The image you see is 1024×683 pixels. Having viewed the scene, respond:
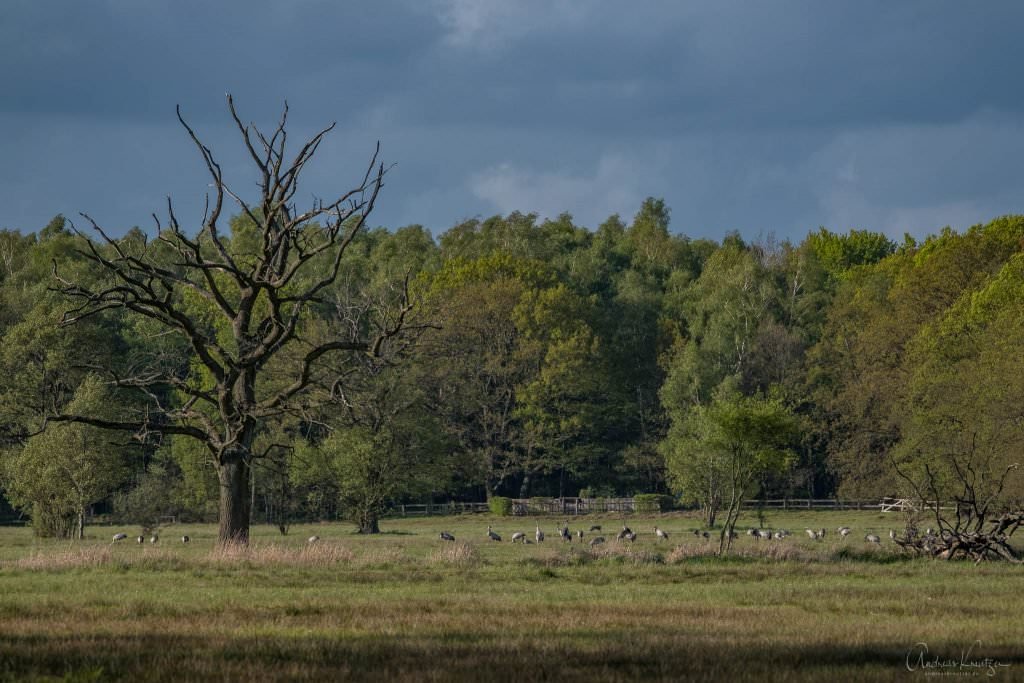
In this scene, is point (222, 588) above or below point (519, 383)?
below

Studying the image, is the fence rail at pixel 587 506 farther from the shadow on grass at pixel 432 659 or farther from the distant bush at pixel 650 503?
the shadow on grass at pixel 432 659

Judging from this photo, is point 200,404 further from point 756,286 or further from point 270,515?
point 756,286

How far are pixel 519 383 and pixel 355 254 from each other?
A: 38508 mm

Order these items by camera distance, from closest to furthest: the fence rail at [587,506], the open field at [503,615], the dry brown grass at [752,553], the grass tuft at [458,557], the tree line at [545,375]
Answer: the open field at [503,615]
the grass tuft at [458,557]
the dry brown grass at [752,553]
the tree line at [545,375]
the fence rail at [587,506]

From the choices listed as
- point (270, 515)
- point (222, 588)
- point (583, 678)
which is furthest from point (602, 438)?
point (583, 678)

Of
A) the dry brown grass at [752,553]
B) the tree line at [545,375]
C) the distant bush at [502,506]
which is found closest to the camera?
the dry brown grass at [752,553]

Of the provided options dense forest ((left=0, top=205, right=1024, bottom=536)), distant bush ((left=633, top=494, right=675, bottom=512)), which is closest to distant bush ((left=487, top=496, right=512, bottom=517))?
dense forest ((left=0, top=205, right=1024, bottom=536))

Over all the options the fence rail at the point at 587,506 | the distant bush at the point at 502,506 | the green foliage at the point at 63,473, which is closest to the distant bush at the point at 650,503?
the fence rail at the point at 587,506

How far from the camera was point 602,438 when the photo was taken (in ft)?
315

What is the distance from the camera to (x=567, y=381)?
89.1 meters

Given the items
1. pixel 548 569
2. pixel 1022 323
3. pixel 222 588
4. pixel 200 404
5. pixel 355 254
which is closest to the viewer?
pixel 222 588

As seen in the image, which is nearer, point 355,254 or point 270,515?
point 270,515

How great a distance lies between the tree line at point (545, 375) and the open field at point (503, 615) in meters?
12.5

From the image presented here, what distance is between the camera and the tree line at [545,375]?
62.2 meters
